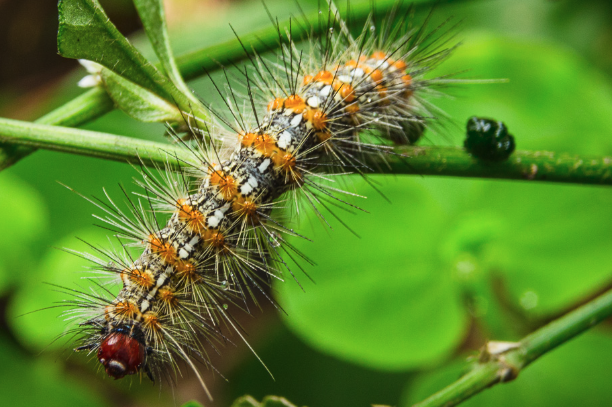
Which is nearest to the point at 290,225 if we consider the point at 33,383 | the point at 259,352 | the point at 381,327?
the point at 381,327

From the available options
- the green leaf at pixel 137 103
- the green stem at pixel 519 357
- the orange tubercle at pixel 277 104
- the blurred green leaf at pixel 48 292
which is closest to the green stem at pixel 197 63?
the green leaf at pixel 137 103

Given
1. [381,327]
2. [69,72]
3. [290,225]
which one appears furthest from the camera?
[69,72]

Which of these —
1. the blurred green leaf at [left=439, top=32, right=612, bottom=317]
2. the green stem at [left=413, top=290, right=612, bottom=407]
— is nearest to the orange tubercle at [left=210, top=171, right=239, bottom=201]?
the green stem at [left=413, top=290, right=612, bottom=407]

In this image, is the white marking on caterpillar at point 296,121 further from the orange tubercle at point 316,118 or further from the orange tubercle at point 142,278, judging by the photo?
the orange tubercle at point 142,278

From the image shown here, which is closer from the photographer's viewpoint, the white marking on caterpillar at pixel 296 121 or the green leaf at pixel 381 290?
the white marking on caterpillar at pixel 296 121

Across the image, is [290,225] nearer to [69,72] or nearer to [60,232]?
[60,232]

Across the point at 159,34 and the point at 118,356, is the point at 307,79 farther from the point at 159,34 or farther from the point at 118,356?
the point at 118,356
